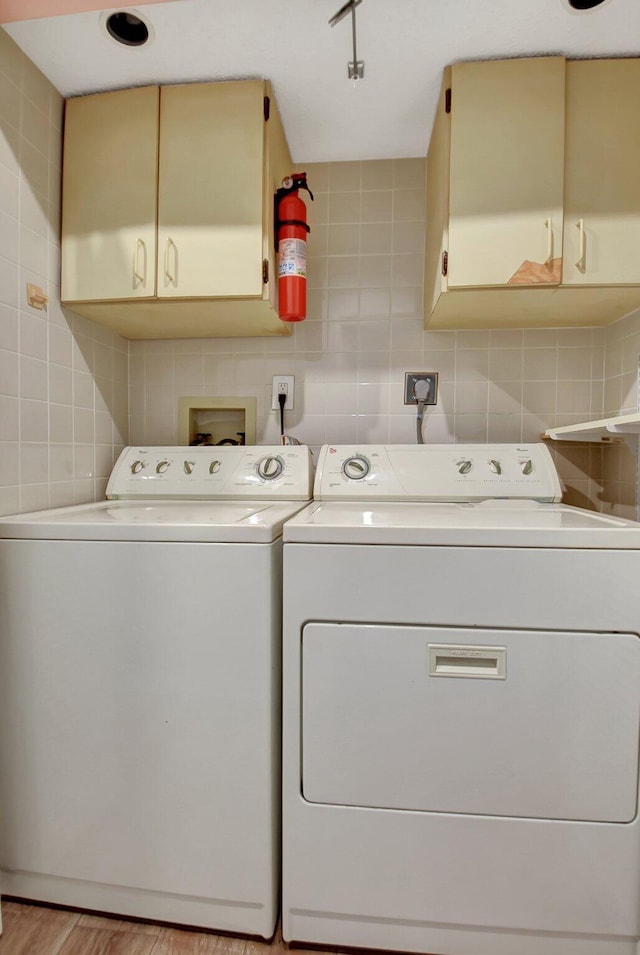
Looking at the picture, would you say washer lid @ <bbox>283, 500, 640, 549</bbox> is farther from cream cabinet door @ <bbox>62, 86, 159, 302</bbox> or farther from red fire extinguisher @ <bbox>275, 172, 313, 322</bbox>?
cream cabinet door @ <bbox>62, 86, 159, 302</bbox>

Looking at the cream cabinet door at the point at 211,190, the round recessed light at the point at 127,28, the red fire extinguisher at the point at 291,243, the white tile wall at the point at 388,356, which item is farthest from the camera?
the white tile wall at the point at 388,356

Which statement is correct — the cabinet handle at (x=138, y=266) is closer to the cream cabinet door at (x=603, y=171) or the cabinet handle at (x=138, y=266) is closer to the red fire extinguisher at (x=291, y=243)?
the red fire extinguisher at (x=291, y=243)

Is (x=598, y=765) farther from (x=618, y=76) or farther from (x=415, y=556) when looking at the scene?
(x=618, y=76)

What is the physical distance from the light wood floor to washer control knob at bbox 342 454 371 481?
116 centimetres

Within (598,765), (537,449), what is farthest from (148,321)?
(598,765)

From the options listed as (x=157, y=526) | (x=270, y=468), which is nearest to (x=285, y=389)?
(x=270, y=468)

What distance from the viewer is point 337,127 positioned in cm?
151

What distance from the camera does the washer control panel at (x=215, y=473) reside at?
4.88 ft

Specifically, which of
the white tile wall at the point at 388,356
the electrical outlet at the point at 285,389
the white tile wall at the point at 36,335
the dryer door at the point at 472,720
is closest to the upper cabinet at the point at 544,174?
the white tile wall at the point at 388,356

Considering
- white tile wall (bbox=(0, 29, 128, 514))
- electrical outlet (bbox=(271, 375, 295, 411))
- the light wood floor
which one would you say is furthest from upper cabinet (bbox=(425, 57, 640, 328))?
the light wood floor

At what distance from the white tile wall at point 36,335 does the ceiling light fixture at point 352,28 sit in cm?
88

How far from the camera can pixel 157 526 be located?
0.94 m

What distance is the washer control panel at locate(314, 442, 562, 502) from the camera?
144 cm

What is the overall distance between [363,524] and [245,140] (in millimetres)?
1217
